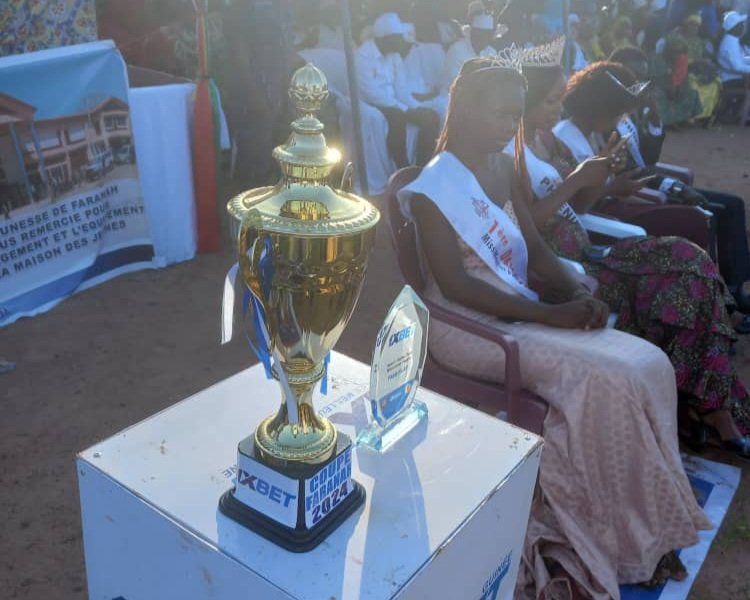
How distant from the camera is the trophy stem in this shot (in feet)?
3.78

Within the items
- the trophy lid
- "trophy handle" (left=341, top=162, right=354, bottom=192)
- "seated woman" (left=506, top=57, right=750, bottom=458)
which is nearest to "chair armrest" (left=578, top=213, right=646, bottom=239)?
"seated woman" (left=506, top=57, right=750, bottom=458)

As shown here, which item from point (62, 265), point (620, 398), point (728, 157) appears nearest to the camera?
point (620, 398)

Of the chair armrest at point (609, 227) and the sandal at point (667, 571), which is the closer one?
the sandal at point (667, 571)

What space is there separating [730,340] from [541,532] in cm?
99

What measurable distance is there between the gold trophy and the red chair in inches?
35.2

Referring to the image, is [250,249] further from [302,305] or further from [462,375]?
[462,375]

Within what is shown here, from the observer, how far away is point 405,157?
5863mm

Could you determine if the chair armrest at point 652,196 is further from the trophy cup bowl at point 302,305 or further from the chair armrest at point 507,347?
the trophy cup bowl at point 302,305

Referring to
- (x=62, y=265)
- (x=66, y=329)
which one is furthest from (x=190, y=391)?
(x=62, y=265)

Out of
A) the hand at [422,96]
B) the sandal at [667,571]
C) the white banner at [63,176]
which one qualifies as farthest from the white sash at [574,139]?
the hand at [422,96]

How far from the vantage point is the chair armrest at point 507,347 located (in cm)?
202

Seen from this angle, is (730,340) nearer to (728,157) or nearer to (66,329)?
(66,329)

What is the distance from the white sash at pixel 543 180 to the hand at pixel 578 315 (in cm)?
72

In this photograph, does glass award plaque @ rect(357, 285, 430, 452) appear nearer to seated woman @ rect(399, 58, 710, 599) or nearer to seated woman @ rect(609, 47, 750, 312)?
seated woman @ rect(399, 58, 710, 599)
